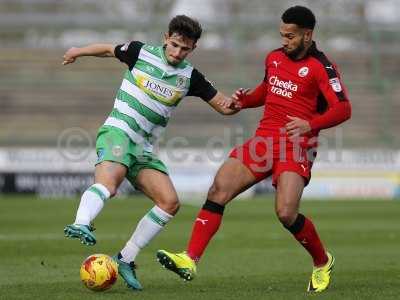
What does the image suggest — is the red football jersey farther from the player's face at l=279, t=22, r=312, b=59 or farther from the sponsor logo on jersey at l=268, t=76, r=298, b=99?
the player's face at l=279, t=22, r=312, b=59

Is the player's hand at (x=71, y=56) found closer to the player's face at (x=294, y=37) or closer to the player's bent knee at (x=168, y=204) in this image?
the player's bent knee at (x=168, y=204)

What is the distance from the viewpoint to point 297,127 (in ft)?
29.1

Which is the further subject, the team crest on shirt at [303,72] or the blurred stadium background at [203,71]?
the blurred stadium background at [203,71]

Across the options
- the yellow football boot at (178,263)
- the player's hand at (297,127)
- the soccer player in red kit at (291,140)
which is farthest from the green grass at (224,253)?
the player's hand at (297,127)

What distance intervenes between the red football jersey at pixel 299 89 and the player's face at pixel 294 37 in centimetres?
11

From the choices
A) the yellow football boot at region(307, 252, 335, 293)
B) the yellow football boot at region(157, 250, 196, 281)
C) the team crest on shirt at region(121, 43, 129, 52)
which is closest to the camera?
the yellow football boot at region(157, 250, 196, 281)

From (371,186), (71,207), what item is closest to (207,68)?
(371,186)

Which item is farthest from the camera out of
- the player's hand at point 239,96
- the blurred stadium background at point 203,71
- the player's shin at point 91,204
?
the blurred stadium background at point 203,71

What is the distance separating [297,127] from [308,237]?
107cm

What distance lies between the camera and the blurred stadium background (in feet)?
90.9

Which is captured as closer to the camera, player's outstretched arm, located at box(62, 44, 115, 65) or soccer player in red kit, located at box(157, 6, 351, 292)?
soccer player in red kit, located at box(157, 6, 351, 292)

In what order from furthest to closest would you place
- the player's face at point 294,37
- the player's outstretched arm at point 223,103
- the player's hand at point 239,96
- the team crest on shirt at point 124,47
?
the player's hand at point 239,96 → the player's outstretched arm at point 223,103 → the team crest on shirt at point 124,47 → the player's face at point 294,37

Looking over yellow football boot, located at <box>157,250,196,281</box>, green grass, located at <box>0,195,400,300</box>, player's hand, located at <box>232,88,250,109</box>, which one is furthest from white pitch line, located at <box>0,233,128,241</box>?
yellow football boot, located at <box>157,250,196,281</box>

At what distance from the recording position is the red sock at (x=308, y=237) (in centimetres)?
916
